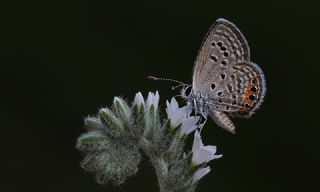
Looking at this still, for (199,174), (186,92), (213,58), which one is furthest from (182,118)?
(213,58)

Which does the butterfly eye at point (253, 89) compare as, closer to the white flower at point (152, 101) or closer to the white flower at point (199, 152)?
the white flower at point (199, 152)

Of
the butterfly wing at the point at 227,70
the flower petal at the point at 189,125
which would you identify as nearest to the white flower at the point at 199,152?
the flower petal at the point at 189,125

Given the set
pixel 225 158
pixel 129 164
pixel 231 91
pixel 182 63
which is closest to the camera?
pixel 129 164

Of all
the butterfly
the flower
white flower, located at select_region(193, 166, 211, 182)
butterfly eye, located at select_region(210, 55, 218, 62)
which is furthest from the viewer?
butterfly eye, located at select_region(210, 55, 218, 62)

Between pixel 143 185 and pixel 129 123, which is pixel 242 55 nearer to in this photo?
pixel 129 123

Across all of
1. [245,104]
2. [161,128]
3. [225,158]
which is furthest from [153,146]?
[225,158]

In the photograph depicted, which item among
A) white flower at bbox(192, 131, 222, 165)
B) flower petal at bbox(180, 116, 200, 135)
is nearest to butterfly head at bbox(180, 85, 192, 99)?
flower petal at bbox(180, 116, 200, 135)

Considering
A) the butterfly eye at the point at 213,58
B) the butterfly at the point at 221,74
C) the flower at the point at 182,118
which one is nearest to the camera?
the flower at the point at 182,118

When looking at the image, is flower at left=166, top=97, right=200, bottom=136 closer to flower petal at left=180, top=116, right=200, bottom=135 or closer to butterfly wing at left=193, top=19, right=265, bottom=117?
flower petal at left=180, top=116, right=200, bottom=135
